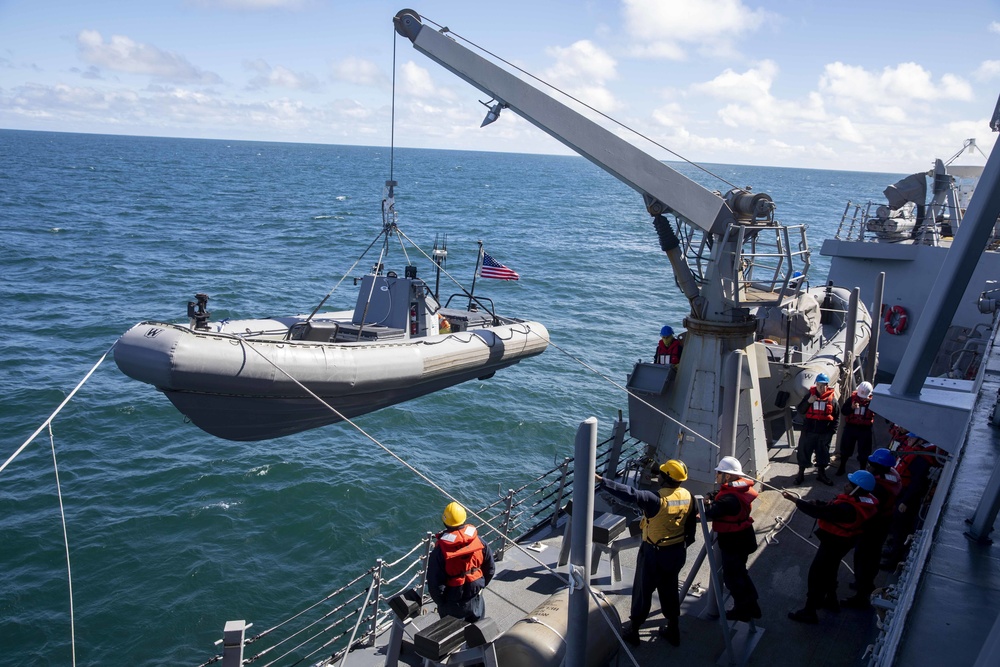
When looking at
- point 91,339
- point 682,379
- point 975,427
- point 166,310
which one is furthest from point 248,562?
point 166,310

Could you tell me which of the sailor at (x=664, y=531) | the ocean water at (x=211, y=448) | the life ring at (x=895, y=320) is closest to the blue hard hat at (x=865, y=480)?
the sailor at (x=664, y=531)

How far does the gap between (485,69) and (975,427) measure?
7.45m

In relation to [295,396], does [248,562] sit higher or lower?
lower

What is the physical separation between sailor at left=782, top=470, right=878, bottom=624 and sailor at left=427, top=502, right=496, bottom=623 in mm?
2304

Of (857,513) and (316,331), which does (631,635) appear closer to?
(857,513)

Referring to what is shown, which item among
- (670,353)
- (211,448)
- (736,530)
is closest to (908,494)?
(736,530)

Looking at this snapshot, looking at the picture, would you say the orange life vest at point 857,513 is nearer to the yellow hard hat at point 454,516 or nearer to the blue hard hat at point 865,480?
the blue hard hat at point 865,480

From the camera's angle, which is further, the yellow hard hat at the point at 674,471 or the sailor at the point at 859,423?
the sailor at the point at 859,423

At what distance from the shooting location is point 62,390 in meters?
17.6

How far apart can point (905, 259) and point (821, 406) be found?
10211 mm

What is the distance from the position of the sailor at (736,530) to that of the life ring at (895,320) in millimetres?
13901

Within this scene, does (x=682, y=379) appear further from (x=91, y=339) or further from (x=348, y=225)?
(x=348, y=225)

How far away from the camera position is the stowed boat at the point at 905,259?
1600cm

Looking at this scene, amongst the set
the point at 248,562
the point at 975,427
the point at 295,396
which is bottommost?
the point at 248,562
